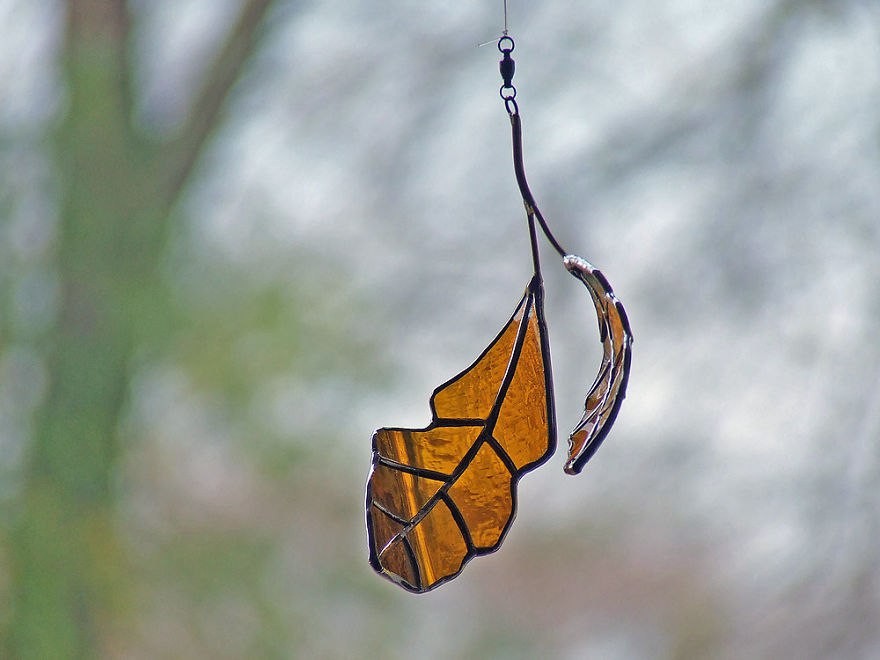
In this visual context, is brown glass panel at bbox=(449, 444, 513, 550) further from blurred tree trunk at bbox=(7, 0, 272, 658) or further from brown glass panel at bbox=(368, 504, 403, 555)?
blurred tree trunk at bbox=(7, 0, 272, 658)

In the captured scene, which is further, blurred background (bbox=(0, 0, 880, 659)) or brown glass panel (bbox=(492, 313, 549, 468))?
blurred background (bbox=(0, 0, 880, 659))

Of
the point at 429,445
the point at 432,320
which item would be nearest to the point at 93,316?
the point at 432,320

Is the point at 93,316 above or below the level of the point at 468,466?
above

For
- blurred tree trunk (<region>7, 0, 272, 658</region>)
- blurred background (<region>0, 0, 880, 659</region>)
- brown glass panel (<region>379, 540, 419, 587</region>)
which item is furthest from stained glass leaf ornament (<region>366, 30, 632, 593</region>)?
blurred tree trunk (<region>7, 0, 272, 658</region>)

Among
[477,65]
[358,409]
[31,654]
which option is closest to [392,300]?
[358,409]

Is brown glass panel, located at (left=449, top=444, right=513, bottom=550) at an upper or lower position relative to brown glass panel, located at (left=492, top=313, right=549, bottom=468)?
lower

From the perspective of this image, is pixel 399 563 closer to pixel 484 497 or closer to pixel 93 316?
pixel 484 497

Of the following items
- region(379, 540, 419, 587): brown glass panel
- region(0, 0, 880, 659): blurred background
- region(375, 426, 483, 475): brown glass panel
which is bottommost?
region(379, 540, 419, 587): brown glass panel

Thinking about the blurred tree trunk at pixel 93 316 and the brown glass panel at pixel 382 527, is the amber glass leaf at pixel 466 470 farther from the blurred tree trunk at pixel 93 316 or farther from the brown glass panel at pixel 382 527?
the blurred tree trunk at pixel 93 316
